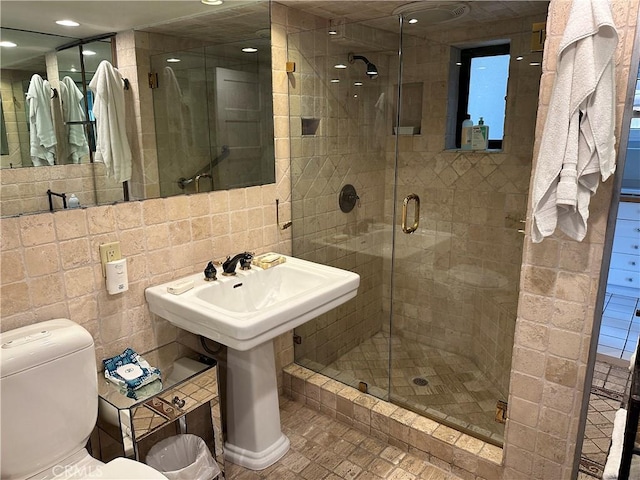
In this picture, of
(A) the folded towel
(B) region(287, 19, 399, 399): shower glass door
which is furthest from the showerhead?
(A) the folded towel

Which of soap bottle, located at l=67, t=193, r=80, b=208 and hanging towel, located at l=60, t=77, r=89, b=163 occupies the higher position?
hanging towel, located at l=60, t=77, r=89, b=163

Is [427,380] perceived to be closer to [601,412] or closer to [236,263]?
[601,412]

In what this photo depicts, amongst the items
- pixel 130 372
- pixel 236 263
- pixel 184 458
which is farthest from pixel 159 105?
pixel 184 458

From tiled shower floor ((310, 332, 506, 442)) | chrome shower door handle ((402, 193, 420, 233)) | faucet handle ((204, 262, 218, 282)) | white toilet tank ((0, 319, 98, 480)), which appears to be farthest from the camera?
chrome shower door handle ((402, 193, 420, 233))

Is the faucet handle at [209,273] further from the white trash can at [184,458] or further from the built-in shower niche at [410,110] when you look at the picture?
the built-in shower niche at [410,110]

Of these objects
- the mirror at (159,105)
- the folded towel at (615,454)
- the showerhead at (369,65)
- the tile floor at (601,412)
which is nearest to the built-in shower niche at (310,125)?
the mirror at (159,105)

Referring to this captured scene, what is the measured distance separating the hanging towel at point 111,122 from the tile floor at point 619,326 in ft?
5.97

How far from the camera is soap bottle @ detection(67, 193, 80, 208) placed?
5.03 feet

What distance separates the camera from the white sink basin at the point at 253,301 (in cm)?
156

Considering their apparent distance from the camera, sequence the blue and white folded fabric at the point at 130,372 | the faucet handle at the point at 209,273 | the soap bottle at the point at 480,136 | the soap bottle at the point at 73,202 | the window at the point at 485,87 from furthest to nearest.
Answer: the soap bottle at the point at 480,136 < the window at the point at 485,87 < the faucet handle at the point at 209,273 < the blue and white folded fabric at the point at 130,372 < the soap bottle at the point at 73,202

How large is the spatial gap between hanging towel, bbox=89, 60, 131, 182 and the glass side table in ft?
2.59

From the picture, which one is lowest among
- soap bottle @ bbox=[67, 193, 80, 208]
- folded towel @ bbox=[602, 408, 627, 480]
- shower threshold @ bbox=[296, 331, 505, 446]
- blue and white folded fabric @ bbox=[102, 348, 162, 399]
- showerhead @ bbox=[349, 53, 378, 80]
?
shower threshold @ bbox=[296, 331, 505, 446]

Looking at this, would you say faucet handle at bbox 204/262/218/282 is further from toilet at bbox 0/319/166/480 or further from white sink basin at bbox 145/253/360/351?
toilet at bbox 0/319/166/480

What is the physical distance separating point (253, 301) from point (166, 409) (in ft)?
1.94
